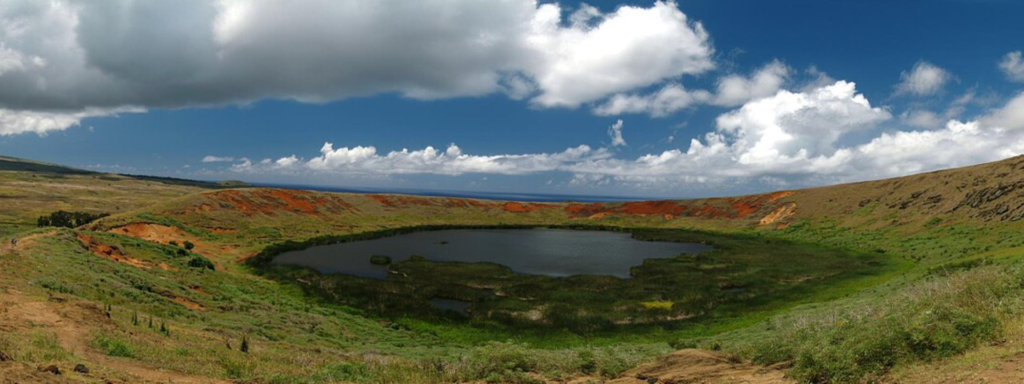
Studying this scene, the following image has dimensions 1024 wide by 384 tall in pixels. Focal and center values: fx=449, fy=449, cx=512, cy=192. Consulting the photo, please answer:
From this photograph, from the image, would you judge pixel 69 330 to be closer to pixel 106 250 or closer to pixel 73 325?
pixel 73 325

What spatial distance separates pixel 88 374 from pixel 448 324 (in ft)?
65.7

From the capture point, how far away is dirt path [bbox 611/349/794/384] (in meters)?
10.7

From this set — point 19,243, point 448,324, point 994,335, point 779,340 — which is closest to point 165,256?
point 19,243

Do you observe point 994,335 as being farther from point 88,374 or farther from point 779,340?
point 88,374

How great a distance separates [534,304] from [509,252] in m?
28.8

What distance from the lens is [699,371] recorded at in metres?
11.6

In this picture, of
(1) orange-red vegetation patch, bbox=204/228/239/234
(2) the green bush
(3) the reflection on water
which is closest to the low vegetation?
(1) orange-red vegetation patch, bbox=204/228/239/234

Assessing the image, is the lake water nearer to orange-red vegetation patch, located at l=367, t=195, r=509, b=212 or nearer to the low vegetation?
orange-red vegetation patch, located at l=367, t=195, r=509, b=212

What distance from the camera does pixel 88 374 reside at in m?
9.30

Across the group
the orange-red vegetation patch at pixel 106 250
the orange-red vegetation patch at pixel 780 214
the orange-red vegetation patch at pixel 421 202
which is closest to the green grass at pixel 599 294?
the orange-red vegetation patch at pixel 106 250

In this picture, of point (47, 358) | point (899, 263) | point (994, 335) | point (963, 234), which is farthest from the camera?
point (963, 234)

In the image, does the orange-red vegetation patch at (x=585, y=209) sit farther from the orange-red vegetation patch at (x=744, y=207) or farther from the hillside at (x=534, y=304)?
the hillside at (x=534, y=304)

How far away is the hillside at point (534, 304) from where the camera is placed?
10.4 meters

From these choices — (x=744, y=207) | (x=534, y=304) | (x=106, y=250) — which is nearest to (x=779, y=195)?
(x=744, y=207)
